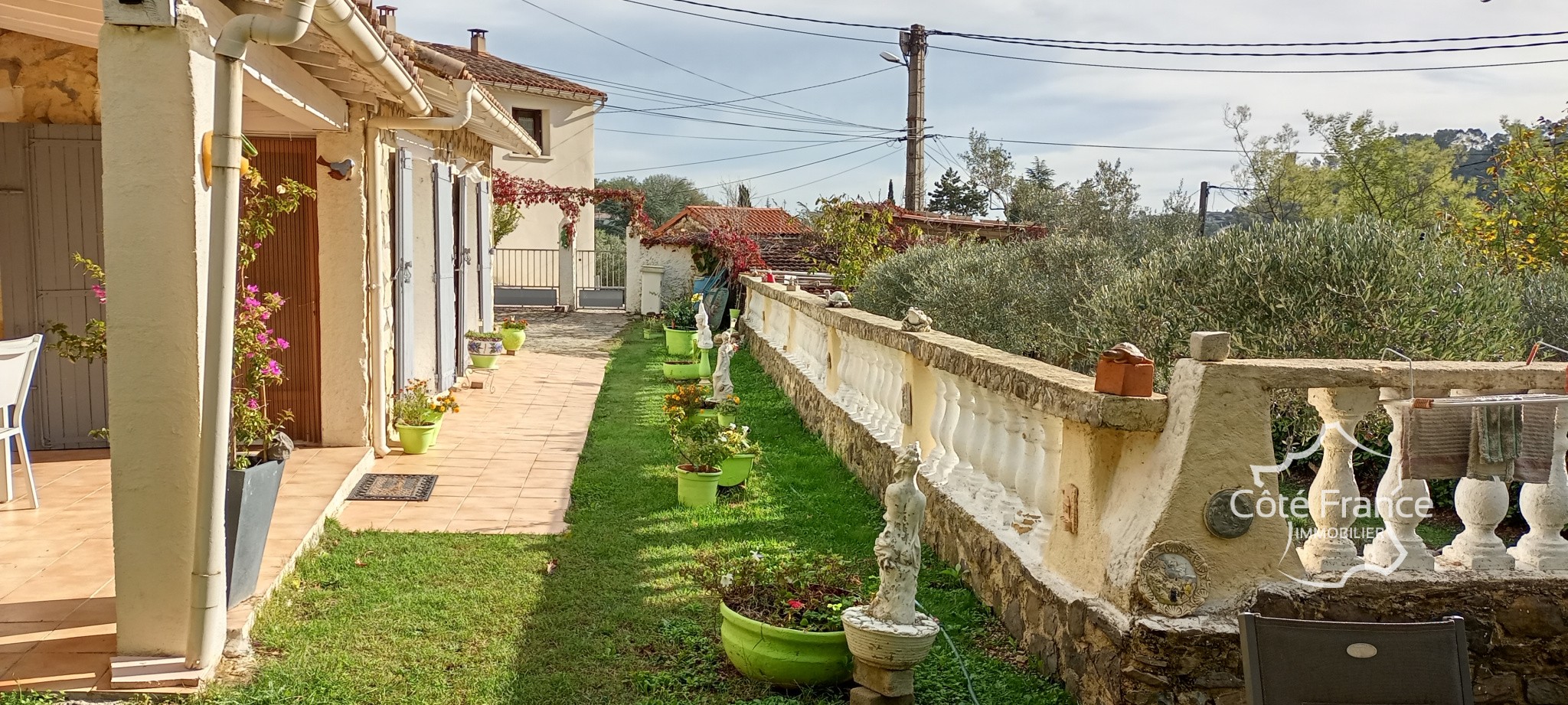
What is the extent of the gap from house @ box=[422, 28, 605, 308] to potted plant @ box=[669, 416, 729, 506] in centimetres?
1790

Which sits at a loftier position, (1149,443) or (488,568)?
(1149,443)

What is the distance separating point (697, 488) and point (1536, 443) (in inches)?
162

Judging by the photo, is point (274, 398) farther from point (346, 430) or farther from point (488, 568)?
point (488, 568)

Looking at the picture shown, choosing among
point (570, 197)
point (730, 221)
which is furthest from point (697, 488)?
point (570, 197)

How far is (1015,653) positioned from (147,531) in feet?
9.58

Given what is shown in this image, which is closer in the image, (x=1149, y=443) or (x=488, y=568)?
(x=1149, y=443)

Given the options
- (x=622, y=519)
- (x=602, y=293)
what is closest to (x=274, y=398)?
(x=622, y=519)

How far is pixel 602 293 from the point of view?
25672 millimetres

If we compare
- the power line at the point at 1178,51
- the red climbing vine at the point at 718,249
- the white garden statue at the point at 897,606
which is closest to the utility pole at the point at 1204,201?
the power line at the point at 1178,51

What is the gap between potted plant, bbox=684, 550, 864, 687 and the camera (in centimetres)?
367

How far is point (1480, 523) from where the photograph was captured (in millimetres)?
3375

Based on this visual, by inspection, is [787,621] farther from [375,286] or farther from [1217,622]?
[375,286]

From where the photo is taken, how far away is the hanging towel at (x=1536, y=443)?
10.5 ft

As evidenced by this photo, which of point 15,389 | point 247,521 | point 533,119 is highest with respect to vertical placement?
point 533,119
